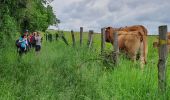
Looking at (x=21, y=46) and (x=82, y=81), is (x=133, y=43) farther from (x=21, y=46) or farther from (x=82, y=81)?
(x=21, y=46)

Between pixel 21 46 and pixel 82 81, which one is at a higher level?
pixel 21 46

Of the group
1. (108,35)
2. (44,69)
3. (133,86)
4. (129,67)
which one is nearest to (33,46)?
(108,35)

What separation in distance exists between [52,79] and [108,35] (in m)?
8.27

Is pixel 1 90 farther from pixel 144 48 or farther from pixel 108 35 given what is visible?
pixel 108 35

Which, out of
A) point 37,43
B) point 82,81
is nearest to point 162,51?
point 82,81

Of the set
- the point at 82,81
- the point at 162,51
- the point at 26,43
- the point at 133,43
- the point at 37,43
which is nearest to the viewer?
the point at 162,51

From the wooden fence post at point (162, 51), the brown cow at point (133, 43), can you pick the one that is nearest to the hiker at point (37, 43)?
the brown cow at point (133, 43)

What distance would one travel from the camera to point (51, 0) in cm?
4325

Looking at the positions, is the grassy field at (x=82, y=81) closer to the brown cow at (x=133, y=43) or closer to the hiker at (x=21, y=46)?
the brown cow at (x=133, y=43)

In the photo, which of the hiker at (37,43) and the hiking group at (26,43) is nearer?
the hiking group at (26,43)

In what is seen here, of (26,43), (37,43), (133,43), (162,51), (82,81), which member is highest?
(162,51)

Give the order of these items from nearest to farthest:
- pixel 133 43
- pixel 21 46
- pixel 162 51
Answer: pixel 162 51
pixel 133 43
pixel 21 46

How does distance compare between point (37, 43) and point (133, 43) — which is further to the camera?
point (37, 43)

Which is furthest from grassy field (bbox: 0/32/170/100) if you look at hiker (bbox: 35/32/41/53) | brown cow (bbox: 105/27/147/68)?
hiker (bbox: 35/32/41/53)
